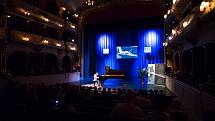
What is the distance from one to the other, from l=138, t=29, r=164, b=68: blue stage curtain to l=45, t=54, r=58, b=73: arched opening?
10.6 metres

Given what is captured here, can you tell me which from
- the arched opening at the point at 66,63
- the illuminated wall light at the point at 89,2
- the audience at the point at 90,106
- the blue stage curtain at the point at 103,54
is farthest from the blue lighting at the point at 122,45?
the audience at the point at 90,106

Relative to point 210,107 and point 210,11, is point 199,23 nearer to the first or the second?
Result: point 210,11

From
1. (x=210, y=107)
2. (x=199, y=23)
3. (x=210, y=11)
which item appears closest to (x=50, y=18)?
(x=199, y=23)

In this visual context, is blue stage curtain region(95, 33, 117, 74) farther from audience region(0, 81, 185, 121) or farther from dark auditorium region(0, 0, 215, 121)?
audience region(0, 81, 185, 121)

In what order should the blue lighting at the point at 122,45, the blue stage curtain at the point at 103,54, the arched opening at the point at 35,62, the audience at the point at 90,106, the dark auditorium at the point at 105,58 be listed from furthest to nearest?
the blue stage curtain at the point at 103,54 < the blue lighting at the point at 122,45 < the arched opening at the point at 35,62 < the dark auditorium at the point at 105,58 < the audience at the point at 90,106

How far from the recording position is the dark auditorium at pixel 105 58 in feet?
22.4

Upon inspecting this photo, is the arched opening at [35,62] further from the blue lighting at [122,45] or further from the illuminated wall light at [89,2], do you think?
the blue lighting at [122,45]

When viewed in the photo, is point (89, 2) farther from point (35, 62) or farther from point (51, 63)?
point (35, 62)

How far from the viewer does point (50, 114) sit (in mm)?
5223

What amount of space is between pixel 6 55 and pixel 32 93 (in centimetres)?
1177

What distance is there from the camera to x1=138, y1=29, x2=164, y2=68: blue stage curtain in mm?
28344

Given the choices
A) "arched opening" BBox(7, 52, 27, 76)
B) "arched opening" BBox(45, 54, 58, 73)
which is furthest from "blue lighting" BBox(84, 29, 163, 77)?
"arched opening" BBox(7, 52, 27, 76)

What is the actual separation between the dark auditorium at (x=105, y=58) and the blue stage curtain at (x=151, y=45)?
0.12m

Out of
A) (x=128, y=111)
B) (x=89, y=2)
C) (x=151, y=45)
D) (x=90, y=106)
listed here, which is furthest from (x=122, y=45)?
(x=128, y=111)
